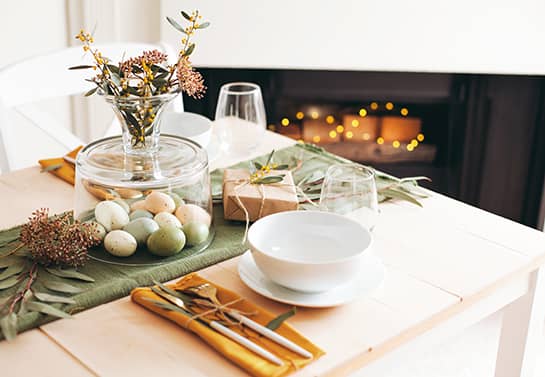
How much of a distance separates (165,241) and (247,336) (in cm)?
24

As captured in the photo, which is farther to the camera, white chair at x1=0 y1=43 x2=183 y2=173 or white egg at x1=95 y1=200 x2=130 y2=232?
white chair at x1=0 y1=43 x2=183 y2=173

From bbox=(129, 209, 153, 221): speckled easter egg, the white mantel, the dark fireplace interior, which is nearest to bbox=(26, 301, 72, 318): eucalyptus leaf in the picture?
bbox=(129, 209, 153, 221): speckled easter egg

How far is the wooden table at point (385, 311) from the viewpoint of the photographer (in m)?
0.92

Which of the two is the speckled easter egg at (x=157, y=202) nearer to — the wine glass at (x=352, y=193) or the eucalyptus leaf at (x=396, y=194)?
the wine glass at (x=352, y=193)

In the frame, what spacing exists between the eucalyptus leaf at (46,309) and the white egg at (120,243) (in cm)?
16

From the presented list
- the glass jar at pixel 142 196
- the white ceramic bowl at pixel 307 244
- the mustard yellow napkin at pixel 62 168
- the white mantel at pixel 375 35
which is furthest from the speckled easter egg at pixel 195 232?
the white mantel at pixel 375 35

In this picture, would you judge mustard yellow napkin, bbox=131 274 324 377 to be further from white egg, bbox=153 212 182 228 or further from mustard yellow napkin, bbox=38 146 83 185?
mustard yellow napkin, bbox=38 146 83 185

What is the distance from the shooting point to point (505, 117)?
277 cm

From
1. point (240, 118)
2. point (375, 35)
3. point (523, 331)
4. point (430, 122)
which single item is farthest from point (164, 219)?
point (430, 122)

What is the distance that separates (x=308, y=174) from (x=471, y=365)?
3.12ft

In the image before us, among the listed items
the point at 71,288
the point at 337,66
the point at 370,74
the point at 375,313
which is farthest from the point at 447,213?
the point at 370,74

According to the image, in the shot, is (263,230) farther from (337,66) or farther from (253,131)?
(337,66)

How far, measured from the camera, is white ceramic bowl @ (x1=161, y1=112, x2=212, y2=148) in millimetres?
1571

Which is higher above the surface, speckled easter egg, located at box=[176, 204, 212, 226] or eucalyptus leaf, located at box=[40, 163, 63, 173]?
speckled easter egg, located at box=[176, 204, 212, 226]
